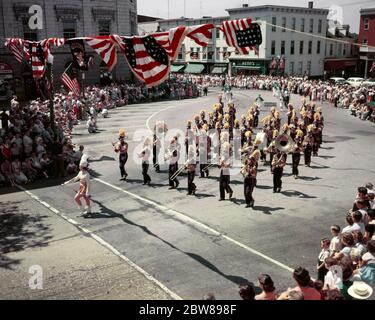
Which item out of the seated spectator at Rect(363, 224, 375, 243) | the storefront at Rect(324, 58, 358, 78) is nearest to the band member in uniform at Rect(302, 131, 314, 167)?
the seated spectator at Rect(363, 224, 375, 243)

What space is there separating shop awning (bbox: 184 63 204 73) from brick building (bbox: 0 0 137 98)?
91.8 ft

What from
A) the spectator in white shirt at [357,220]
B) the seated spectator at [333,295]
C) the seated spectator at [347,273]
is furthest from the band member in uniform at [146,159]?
the seated spectator at [333,295]

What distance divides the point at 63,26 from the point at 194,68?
124ft

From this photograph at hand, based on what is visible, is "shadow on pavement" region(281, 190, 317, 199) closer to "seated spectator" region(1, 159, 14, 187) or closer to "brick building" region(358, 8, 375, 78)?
"seated spectator" region(1, 159, 14, 187)

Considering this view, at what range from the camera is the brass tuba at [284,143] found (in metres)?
16.3

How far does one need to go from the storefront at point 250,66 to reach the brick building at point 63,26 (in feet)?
78.6

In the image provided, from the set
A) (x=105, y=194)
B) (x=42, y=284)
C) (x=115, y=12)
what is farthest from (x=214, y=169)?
(x=115, y=12)

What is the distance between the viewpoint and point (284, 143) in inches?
656

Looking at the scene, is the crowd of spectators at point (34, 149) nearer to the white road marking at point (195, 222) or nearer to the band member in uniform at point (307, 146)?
the white road marking at point (195, 222)

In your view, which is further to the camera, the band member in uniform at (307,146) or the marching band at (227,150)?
the band member in uniform at (307,146)

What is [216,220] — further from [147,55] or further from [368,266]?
[368,266]

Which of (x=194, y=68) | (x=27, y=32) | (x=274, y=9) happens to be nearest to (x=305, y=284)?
(x=27, y=32)

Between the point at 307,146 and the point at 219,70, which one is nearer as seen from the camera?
the point at 307,146

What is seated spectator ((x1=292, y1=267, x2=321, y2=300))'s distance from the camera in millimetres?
6465
